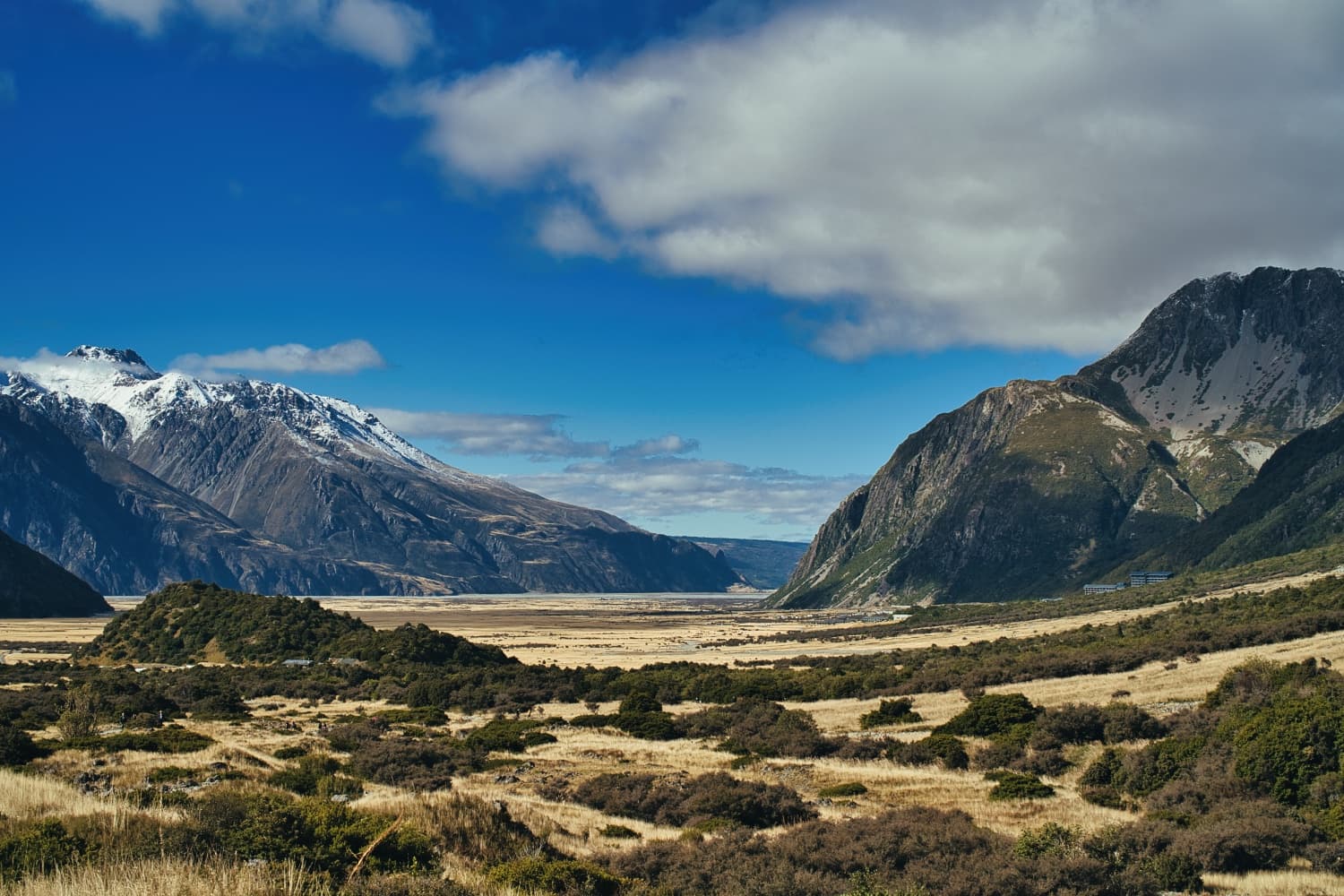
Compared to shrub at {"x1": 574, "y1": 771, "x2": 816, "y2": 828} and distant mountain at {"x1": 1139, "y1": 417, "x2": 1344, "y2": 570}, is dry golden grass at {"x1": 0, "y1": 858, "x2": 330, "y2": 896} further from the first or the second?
distant mountain at {"x1": 1139, "y1": 417, "x2": 1344, "y2": 570}

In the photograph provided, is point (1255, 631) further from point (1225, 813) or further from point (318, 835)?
point (318, 835)

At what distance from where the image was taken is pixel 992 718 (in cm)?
3419

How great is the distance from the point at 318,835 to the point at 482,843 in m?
2.94

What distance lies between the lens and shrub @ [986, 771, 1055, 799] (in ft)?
79.0

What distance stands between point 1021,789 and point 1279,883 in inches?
348

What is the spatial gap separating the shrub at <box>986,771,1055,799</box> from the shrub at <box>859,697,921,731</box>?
523 inches

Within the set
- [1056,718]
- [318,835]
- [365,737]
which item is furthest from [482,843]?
[1056,718]

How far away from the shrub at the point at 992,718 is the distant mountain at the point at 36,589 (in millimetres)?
177020

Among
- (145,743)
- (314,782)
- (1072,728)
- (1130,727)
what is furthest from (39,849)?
(1130,727)

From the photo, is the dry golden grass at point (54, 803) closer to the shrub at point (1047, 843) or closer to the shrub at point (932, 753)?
the shrub at point (1047, 843)

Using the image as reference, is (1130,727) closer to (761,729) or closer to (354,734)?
(761,729)

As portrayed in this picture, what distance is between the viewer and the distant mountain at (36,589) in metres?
169

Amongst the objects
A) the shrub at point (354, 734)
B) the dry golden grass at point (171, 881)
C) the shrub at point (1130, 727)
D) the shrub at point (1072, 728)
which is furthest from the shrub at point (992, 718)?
the dry golden grass at point (171, 881)

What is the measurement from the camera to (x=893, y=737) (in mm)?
34281
